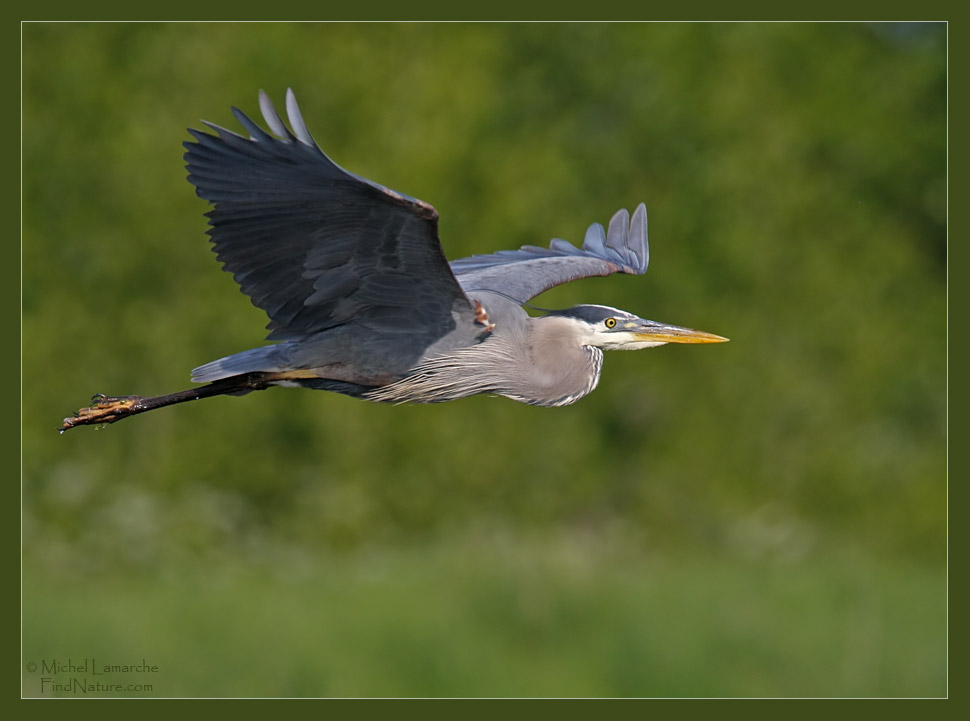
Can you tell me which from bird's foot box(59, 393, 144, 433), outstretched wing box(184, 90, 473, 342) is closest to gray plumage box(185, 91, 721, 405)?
outstretched wing box(184, 90, 473, 342)

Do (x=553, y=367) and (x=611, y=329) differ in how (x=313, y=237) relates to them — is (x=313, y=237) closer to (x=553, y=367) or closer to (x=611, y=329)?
(x=553, y=367)

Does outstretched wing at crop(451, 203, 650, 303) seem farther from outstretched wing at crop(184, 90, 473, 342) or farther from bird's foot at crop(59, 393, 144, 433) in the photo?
bird's foot at crop(59, 393, 144, 433)

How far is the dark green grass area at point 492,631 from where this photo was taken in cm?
1100

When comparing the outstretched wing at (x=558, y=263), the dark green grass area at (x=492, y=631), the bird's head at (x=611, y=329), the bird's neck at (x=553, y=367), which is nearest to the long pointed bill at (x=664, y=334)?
the bird's head at (x=611, y=329)

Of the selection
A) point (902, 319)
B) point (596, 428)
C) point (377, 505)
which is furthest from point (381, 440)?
point (902, 319)

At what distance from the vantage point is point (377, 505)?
51.2 ft

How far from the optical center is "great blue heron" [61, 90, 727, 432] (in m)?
5.35

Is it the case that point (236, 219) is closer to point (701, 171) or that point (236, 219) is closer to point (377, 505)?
point (377, 505)

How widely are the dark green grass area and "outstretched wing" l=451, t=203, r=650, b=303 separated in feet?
14.0

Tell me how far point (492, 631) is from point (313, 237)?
20.9ft

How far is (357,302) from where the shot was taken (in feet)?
19.2

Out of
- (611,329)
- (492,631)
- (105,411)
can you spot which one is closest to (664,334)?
(611,329)

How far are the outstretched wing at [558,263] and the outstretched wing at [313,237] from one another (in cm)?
68

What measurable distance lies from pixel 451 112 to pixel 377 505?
4.28 m
